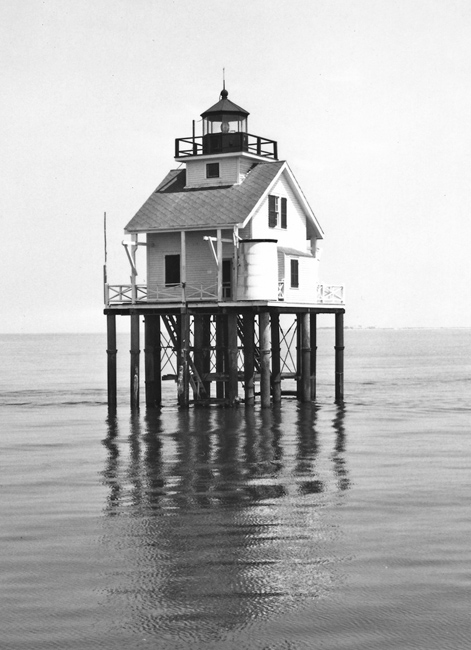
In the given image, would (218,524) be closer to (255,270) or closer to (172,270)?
(255,270)

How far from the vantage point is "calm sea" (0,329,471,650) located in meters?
12.3

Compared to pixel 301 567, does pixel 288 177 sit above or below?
above

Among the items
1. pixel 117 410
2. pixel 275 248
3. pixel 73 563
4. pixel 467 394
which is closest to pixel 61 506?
pixel 73 563

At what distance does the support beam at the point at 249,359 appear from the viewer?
39.7 metres

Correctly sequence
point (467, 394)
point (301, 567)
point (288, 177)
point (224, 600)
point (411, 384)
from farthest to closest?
point (411, 384), point (467, 394), point (288, 177), point (301, 567), point (224, 600)

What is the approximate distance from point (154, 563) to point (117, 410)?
2979 centimetres

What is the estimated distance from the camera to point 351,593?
13.6 m

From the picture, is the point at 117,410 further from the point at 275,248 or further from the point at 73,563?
the point at 73,563

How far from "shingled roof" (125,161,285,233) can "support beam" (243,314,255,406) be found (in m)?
4.01

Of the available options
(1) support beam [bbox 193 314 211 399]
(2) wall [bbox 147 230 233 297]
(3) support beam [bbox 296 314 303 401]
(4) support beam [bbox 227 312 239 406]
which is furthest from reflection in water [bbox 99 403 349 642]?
(3) support beam [bbox 296 314 303 401]

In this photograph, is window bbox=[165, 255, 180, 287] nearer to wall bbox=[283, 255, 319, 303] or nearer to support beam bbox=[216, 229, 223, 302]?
support beam bbox=[216, 229, 223, 302]

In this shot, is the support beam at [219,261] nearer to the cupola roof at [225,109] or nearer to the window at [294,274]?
the window at [294,274]

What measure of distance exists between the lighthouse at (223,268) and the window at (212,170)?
40mm

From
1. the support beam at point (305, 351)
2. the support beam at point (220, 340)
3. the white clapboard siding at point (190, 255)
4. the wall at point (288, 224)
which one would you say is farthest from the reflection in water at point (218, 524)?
the wall at point (288, 224)
